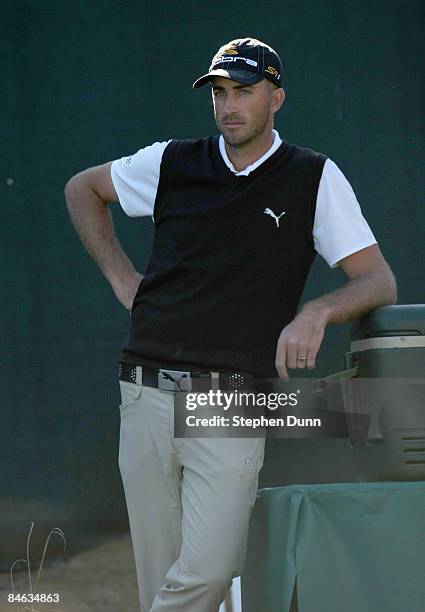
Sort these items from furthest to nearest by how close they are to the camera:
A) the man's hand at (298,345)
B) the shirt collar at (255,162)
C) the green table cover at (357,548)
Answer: the shirt collar at (255,162) < the green table cover at (357,548) < the man's hand at (298,345)

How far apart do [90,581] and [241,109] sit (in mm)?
1919

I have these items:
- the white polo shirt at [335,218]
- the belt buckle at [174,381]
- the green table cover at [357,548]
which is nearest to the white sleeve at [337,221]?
the white polo shirt at [335,218]

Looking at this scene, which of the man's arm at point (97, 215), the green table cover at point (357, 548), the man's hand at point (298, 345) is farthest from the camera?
the man's arm at point (97, 215)

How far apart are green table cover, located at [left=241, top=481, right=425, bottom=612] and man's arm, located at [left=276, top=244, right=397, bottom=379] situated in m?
0.32

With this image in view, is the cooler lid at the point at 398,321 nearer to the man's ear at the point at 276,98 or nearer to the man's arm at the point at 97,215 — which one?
the man's ear at the point at 276,98

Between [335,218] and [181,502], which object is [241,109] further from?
[181,502]

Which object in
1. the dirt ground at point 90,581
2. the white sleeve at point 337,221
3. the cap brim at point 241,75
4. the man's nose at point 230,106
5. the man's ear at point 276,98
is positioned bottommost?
the dirt ground at point 90,581

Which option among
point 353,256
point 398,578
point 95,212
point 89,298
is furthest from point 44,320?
point 398,578

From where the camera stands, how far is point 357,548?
2.63m

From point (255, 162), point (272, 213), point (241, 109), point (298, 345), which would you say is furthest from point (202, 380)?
point (241, 109)

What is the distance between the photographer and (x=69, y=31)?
12.9 feet

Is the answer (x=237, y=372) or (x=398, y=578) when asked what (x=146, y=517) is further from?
(x=398, y=578)

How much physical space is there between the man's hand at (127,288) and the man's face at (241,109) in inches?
18.3

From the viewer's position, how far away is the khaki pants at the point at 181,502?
2617 millimetres
